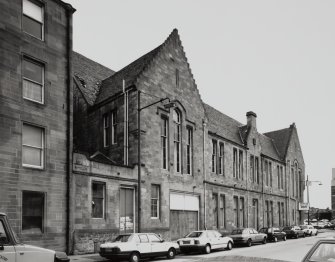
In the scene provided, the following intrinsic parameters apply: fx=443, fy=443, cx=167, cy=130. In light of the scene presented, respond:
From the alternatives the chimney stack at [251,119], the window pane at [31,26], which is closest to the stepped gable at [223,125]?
the chimney stack at [251,119]

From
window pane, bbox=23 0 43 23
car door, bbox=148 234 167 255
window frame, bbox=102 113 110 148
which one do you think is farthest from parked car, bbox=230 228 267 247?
window pane, bbox=23 0 43 23

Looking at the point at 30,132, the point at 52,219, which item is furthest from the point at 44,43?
the point at 52,219

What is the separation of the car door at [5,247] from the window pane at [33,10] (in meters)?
14.9

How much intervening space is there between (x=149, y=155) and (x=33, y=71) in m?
10.1

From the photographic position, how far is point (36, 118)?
20.7m

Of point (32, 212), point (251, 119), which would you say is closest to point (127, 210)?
point (32, 212)

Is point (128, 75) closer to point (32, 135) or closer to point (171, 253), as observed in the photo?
point (32, 135)

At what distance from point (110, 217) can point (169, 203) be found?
623cm

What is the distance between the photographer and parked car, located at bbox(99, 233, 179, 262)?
19.6 meters

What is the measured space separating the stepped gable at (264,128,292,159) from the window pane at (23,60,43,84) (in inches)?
1568

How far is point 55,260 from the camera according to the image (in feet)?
31.4

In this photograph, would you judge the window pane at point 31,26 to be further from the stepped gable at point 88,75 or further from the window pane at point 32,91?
the stepped gable at point 88,75

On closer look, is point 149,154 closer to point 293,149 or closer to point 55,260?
point 55,260

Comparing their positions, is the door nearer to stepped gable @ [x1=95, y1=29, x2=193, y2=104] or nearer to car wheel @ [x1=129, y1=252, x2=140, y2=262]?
car wheel @ [x1=129, y1=252, x2=140, y2=262]
